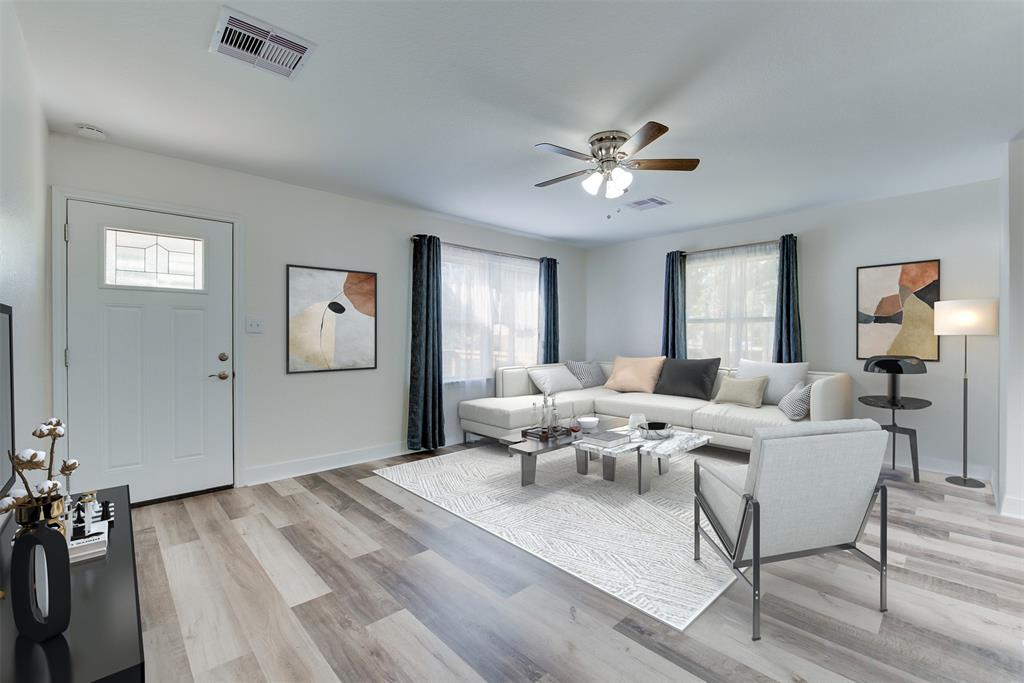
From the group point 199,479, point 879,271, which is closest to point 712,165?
point 879,271

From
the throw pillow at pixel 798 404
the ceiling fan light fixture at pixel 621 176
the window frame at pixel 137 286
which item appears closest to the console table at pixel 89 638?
the window frame at pixel 137 286

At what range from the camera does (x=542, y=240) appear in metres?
6.21

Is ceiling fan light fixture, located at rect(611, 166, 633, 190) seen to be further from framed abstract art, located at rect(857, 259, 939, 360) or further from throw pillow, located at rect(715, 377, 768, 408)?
framed abstract art, located at rect(857, 259, 939, 360)

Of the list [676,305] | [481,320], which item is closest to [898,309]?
[676,305]

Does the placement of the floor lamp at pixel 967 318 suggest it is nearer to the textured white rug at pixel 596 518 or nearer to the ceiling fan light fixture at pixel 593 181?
the textured white rug at pixel 596 518

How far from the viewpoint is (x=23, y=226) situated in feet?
7.04

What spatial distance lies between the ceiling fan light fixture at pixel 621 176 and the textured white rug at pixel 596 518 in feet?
7.10

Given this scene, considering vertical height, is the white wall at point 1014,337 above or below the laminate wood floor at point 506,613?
above

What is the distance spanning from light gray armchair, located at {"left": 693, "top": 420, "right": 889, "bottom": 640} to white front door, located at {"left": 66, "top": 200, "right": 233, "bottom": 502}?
3.66m

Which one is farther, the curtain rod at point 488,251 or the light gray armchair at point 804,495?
the curtain rod at point 488,251

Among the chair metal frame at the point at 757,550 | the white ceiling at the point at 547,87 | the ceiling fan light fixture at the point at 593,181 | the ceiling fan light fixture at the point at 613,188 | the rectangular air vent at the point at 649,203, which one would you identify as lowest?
the chair metal frame at the point at 757,550

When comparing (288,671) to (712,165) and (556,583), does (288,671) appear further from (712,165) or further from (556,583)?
(712,165)

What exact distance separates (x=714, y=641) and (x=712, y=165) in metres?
3.09

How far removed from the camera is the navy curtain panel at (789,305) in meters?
4.75
